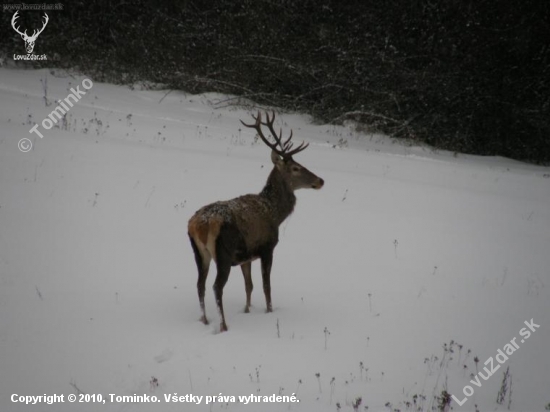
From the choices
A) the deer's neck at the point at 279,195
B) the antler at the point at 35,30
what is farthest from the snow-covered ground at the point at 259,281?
the antler at the point at 35,30

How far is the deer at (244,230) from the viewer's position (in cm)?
573

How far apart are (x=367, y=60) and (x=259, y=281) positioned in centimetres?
1244

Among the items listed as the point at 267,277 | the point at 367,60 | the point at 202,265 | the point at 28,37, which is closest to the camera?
the point at 202,265

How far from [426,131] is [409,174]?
4983 millimetres

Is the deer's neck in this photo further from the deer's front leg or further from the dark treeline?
the dark treeline

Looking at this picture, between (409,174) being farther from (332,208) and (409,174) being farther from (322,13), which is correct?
(322,13)

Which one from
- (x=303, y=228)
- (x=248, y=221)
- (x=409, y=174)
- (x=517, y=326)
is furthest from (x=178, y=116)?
(x=517, y=326)

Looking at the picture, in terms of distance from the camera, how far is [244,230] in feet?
19.9

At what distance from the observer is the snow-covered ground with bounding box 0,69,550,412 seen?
506 centimetres

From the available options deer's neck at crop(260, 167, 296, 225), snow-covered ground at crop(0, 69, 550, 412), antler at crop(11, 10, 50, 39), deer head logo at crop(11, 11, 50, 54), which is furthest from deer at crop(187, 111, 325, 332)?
deer head logo at crop(11, 11, 50, 54)

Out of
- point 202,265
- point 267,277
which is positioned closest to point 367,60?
point 267,277

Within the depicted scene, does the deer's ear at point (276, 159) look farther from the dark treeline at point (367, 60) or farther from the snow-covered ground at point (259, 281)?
the dark treeline at point (367, 60)

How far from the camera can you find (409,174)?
12352mm

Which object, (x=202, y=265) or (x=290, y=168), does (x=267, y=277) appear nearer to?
(x=202, y=265)
